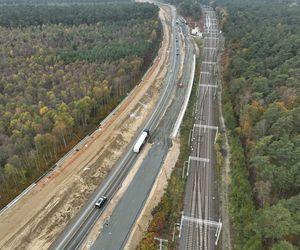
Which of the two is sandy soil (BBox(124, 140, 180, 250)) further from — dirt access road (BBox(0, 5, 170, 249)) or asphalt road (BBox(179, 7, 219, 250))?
dirt access road (BBox(0, 5, 170, 249))

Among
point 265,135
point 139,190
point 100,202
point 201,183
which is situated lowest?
point 139,190

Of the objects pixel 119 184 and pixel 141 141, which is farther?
pixel 141 141

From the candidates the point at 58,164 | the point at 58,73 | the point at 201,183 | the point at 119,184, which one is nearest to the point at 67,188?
the point at 58,164

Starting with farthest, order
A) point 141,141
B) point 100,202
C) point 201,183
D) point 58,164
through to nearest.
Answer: point 141,141
point 58,164
point 201,183
point 100,202

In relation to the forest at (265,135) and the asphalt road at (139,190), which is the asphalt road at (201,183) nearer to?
the forest at (265,135)

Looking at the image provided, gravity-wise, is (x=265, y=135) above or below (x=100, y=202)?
above

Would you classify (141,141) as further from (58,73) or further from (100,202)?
(58,73)
